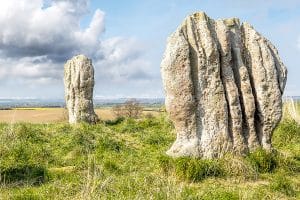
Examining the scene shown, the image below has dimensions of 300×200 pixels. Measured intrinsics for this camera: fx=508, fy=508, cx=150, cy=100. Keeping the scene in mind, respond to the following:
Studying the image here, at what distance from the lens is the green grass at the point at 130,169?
30.0 feet

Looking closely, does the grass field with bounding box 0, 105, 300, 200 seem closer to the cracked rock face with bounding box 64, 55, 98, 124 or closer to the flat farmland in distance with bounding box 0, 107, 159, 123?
the cracked rock face with bounding box 64, 55, 98, 124

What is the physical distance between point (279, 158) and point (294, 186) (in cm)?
194

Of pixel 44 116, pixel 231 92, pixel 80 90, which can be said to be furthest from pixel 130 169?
pixel 44 116

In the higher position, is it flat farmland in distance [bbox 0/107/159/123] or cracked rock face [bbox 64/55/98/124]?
→ cracked rock face [bbox 64/55/98/124]

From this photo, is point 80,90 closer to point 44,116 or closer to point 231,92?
point 231,92

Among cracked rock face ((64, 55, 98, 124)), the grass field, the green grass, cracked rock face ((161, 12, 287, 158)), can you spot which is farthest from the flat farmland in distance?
cracked rock face ((161, 12, 287, 158))

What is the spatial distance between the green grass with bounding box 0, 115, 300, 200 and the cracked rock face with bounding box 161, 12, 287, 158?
630 millimetres

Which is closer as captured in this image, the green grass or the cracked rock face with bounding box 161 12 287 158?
the green grass

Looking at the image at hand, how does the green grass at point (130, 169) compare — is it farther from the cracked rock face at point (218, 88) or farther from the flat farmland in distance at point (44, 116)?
the flat farmland in distance at point (44, 116)

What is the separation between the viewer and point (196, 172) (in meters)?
11.2

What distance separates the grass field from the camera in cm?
915

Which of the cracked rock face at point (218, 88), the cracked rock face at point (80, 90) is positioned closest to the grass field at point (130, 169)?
the cracked rock face at point (218, 88)

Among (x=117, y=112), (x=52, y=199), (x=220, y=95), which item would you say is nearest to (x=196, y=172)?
(x=220, y=95)

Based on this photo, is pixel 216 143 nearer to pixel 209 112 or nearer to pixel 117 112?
pixel 209 112
